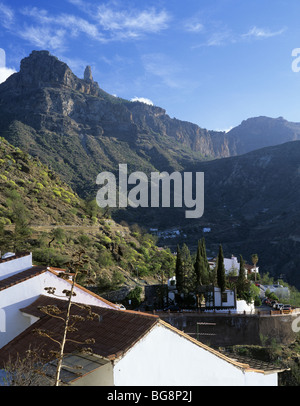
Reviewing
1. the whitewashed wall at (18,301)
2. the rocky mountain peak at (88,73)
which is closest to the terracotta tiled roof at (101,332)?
the whitewashed wall at (18,301)

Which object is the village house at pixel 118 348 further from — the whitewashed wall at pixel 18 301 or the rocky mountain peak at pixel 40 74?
the rocky mountain peak at pixel 40 74

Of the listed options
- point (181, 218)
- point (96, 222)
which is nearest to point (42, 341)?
point (96, 222)

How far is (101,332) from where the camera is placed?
6.92m

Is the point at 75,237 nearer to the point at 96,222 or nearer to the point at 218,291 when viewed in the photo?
the point at 96,222

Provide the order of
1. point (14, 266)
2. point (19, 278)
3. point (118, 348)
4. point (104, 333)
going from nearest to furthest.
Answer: point (118, 348), point (104, 333), point (19, 278), point (14, 266)

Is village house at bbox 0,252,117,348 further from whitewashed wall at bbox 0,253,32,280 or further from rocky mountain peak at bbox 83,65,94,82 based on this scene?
rocky mountain peak at bbox 83,65,94,82

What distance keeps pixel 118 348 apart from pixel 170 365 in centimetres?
118

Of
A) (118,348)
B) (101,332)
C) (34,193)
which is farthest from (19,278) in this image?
(34,193)

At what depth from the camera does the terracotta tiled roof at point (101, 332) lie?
6086mm

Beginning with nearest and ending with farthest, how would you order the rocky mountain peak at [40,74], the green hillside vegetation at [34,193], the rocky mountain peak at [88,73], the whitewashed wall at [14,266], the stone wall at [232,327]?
the whitewashed wall at [14,266]
the stone wall at [232,327]
the green hillside vegetation at [34,193]
the rocky mountain peak at [40,74]
the rocky mountain peak at [88,73]

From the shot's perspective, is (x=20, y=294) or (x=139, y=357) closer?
(x=139, y=357)

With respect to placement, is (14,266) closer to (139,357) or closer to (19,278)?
(19,278)

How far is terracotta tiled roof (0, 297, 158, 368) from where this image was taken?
6086mm

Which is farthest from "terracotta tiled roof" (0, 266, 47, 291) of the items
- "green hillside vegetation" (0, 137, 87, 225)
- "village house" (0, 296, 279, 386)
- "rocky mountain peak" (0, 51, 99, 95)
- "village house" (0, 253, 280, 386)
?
"rocky mountain peak" (0, 51, 99, 95)
